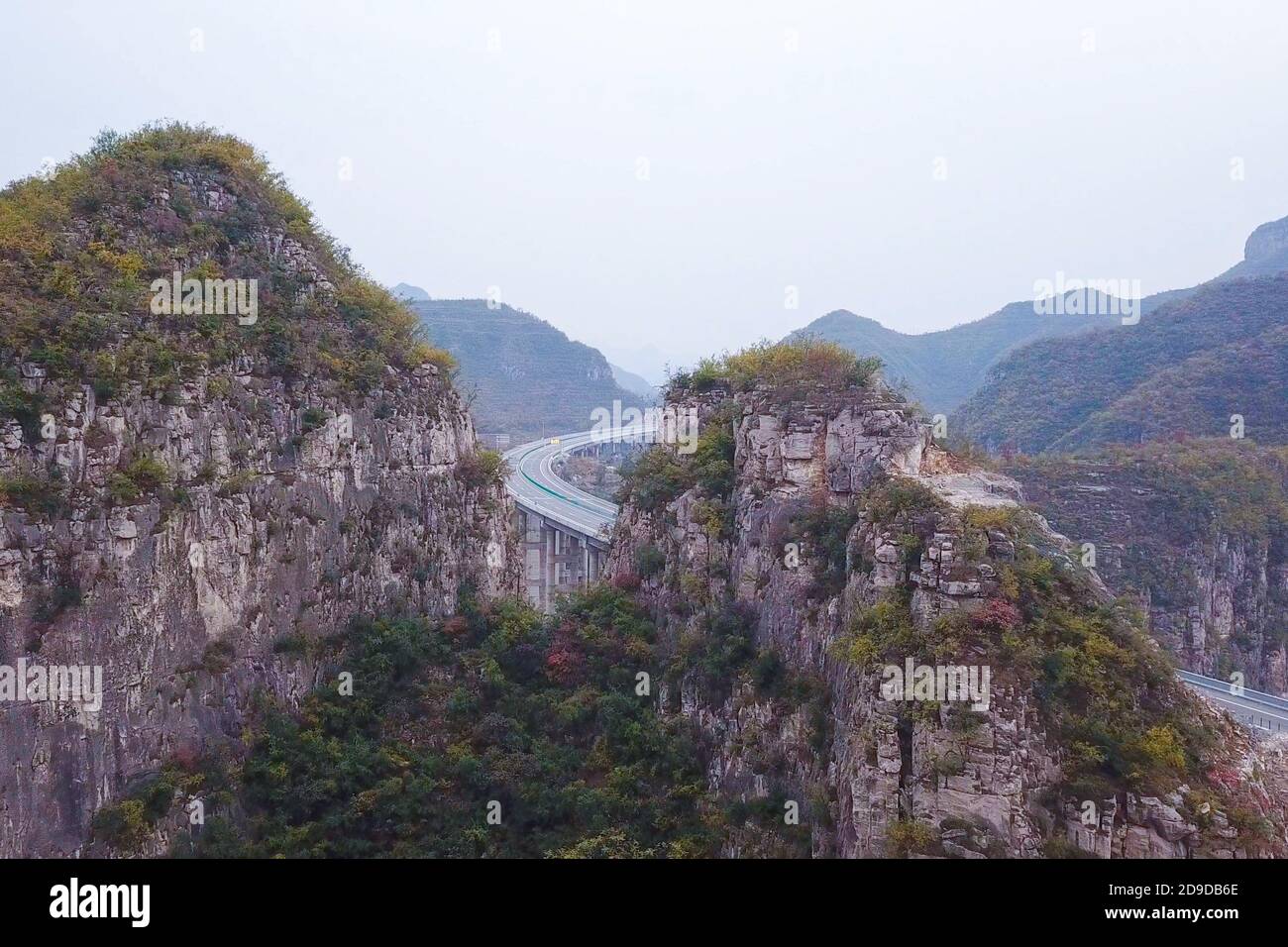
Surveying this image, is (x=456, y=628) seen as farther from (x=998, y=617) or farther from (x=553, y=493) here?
(x=553, y=493)

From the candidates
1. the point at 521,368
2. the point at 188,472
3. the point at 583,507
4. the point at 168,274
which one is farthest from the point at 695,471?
the point at 521,368

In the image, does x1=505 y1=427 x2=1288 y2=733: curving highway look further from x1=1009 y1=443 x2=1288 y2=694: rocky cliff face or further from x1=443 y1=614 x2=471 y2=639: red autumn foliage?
x1=443 y1=614 x2=471 y2=639: red autumn foliage

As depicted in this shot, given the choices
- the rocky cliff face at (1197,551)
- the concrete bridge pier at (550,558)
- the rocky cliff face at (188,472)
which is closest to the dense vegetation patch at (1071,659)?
the rocky cliff face at (188,472)

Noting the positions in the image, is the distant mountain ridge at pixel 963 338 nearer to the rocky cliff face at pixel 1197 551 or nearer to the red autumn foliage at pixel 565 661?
the rocky cliff face at pixel 1197 551

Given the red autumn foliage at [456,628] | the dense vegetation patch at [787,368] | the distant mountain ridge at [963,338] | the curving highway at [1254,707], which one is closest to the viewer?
the dense vegetation patch at [787,368]

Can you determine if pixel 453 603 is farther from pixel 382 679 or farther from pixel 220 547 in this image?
pixel 220 547

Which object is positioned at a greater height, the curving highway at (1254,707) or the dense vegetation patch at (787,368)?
the dense vegetation patch at (787,368)
